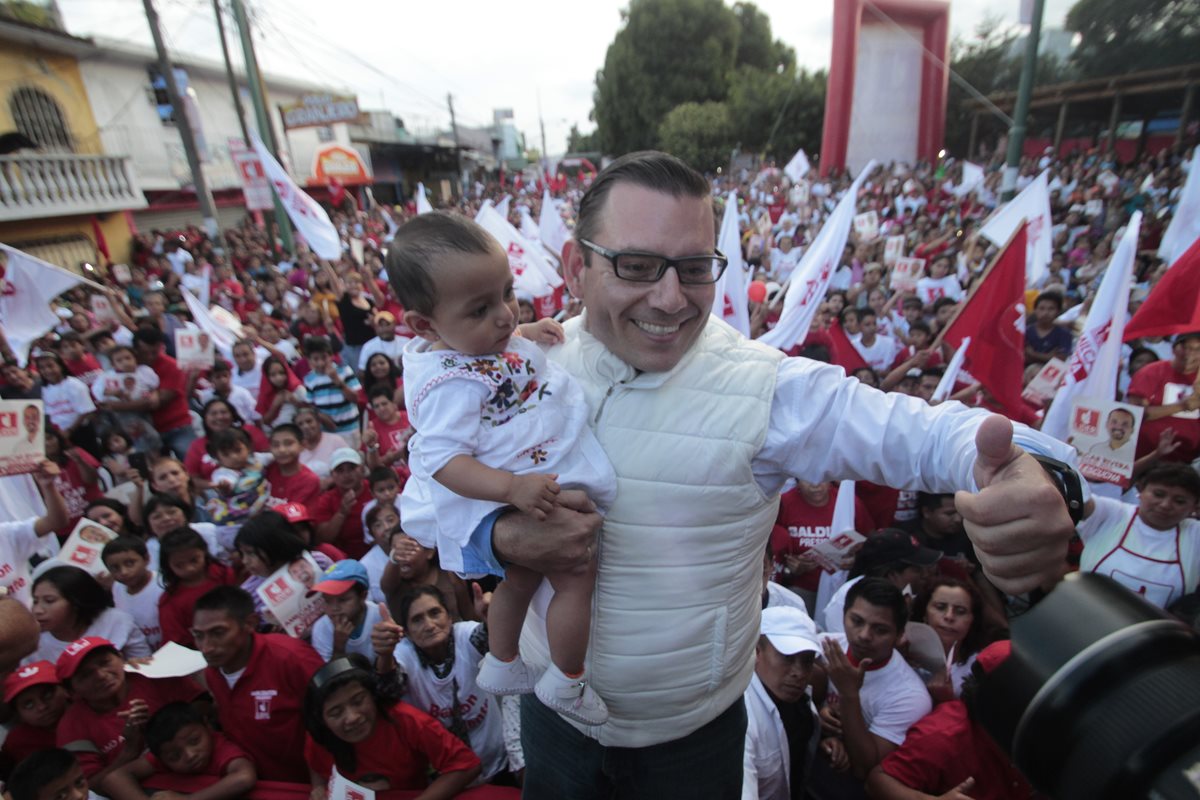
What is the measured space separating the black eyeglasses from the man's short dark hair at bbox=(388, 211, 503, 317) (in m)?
0.37

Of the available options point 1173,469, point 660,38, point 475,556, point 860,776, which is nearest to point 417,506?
point 475,556

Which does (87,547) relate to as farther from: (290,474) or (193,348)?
(193,348)

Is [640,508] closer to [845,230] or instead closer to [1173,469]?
[1173,469]

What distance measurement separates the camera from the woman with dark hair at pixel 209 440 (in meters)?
5.00

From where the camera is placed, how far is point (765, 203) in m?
19.9

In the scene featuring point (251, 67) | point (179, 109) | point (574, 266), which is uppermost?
point (251, 67)

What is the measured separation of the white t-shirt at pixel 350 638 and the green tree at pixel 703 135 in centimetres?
3527

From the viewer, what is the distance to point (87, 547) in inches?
137

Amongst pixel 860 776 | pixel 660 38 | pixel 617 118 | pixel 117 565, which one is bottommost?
pixel 860 776

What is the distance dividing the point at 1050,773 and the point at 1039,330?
6.45 meters

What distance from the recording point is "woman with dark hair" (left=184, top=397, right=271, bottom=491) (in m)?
5.00

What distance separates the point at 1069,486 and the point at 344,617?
9.95ft

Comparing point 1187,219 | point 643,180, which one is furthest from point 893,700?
point 1187,219

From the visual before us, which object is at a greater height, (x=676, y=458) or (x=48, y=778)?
(x=676, y=458)
